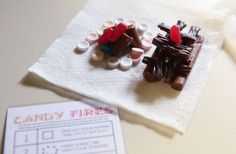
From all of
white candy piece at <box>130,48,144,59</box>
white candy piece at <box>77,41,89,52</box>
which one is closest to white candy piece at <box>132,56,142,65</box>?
white candy piece at <box>130,48,144,59</box>

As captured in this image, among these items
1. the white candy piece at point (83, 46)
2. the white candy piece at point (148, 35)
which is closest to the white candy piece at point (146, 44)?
the white candy piece at point (148, 35)

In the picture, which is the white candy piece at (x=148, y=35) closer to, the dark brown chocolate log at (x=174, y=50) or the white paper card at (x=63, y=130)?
the dark brown chocolate log at (x=174, y=50)

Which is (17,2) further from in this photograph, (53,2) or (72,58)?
(72,58)

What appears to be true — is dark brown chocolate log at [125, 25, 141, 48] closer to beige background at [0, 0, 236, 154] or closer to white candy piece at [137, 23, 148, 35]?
white candy piece at [137, 23, 148, 35]

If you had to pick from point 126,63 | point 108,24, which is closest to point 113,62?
point 126,63

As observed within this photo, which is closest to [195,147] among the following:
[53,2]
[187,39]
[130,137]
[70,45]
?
[130,137]
